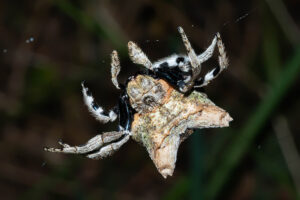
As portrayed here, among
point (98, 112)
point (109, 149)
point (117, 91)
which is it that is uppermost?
point (98, 112)

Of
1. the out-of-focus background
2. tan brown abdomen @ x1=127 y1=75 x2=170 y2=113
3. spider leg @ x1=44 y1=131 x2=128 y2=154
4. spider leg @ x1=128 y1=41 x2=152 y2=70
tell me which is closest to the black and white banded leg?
spider leg @ x1=44 y1=131 x2=128 y2=154

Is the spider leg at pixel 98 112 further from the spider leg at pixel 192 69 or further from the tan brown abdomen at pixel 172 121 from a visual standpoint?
the spider leg at pixel 192 69

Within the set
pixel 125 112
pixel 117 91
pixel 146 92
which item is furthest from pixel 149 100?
pixel 117 91

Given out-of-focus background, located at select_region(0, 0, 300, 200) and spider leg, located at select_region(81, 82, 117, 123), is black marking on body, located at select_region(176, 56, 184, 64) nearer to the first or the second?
spider leg, located at select_region(81, 82, 117, 123)

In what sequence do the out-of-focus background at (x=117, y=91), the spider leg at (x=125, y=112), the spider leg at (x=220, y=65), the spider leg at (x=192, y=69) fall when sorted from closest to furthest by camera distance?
the spider leg at (x=192, y=69), the spider leg at (x=220, y=65), the spider leg at (x=125, y=112), the out-of-focus background at (x=117, y=91)

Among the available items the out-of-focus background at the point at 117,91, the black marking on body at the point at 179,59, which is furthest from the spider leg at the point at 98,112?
the out-of-focus background at the point at 117,91

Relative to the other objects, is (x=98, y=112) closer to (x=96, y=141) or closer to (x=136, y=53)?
(x=96, y=141)
